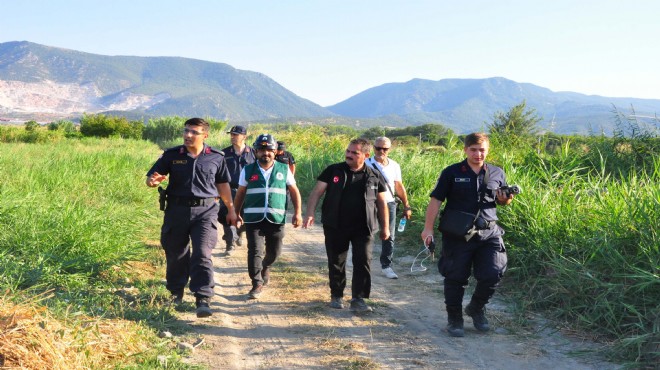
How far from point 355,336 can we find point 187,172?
7.09 ft

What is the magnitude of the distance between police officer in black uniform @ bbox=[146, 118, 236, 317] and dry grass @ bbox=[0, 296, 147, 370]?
1122 millimetres

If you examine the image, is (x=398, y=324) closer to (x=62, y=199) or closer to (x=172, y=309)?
(x=172, y=309)

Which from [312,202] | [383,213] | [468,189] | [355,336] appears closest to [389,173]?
[383,213]

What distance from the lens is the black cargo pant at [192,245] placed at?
5.13 m

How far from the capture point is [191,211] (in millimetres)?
5145

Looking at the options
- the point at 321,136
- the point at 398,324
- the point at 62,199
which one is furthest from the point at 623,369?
the point at 321,136

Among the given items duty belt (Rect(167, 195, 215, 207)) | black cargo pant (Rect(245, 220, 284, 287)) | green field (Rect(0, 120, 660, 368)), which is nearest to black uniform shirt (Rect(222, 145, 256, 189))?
green field (Rect(0, 120, 660, 368))

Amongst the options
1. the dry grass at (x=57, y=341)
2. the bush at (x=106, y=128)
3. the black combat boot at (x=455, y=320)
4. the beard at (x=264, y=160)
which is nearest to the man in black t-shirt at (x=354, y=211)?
the beard at (x=264, y=160)

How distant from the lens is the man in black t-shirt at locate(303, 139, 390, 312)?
17.9 ft

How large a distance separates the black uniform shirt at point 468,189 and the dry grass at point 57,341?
285 cm

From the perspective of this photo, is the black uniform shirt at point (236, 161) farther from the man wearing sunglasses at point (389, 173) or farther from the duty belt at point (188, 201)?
the duty belt at point (188, 201)

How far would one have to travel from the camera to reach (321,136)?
22547mm

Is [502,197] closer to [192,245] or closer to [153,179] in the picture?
[192,245]

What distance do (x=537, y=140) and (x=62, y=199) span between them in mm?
7804
